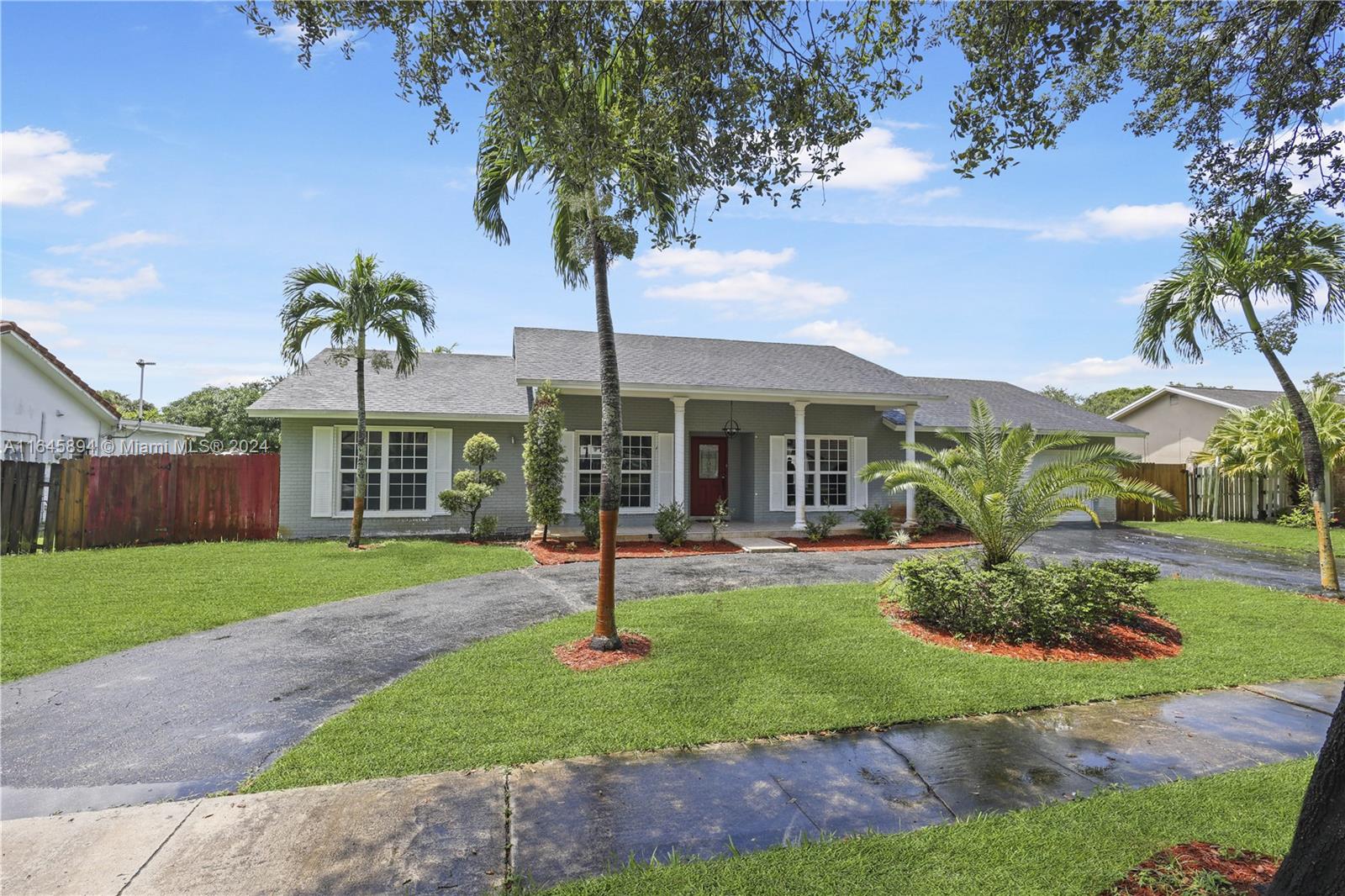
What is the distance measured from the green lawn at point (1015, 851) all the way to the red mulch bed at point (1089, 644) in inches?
107

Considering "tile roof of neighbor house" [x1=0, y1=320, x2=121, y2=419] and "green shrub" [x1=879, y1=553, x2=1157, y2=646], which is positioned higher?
"tile roof of neighbor house" [x1=0, y1=320, x2=121, y2=419]

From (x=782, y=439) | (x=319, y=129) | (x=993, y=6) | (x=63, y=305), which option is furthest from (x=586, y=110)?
(x=63, y=305)

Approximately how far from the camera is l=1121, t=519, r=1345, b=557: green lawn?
14.7m

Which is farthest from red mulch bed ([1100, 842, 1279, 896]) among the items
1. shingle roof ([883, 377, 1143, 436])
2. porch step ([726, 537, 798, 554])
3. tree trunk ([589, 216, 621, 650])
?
shingle roof ([883, 377, 1143, 436])

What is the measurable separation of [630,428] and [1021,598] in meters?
9.79

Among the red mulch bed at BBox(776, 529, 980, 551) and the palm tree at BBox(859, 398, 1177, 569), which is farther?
Result: the red mulch bed at BBox(776, 529, 980, 551)

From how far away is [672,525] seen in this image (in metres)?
13.2

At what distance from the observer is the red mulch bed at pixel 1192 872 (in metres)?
2.66

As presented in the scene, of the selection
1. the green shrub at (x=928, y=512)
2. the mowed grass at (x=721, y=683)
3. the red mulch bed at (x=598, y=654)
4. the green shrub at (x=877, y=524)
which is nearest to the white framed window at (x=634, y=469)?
the green shrub at (x=877, y=524)

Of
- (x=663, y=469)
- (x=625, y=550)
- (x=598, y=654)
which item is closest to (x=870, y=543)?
(x=663, y=469)

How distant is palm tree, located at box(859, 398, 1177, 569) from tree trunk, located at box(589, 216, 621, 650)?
4.55 meters

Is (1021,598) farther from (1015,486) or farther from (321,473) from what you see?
(321,473)

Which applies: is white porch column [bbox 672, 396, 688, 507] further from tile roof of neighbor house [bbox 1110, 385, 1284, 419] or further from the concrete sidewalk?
tile roof of neighbor house [bbox 1110, 385, 1284, 419]

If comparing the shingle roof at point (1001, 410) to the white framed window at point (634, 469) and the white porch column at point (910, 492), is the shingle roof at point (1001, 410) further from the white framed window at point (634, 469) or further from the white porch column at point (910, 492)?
the white framed window at point (634, 469)
